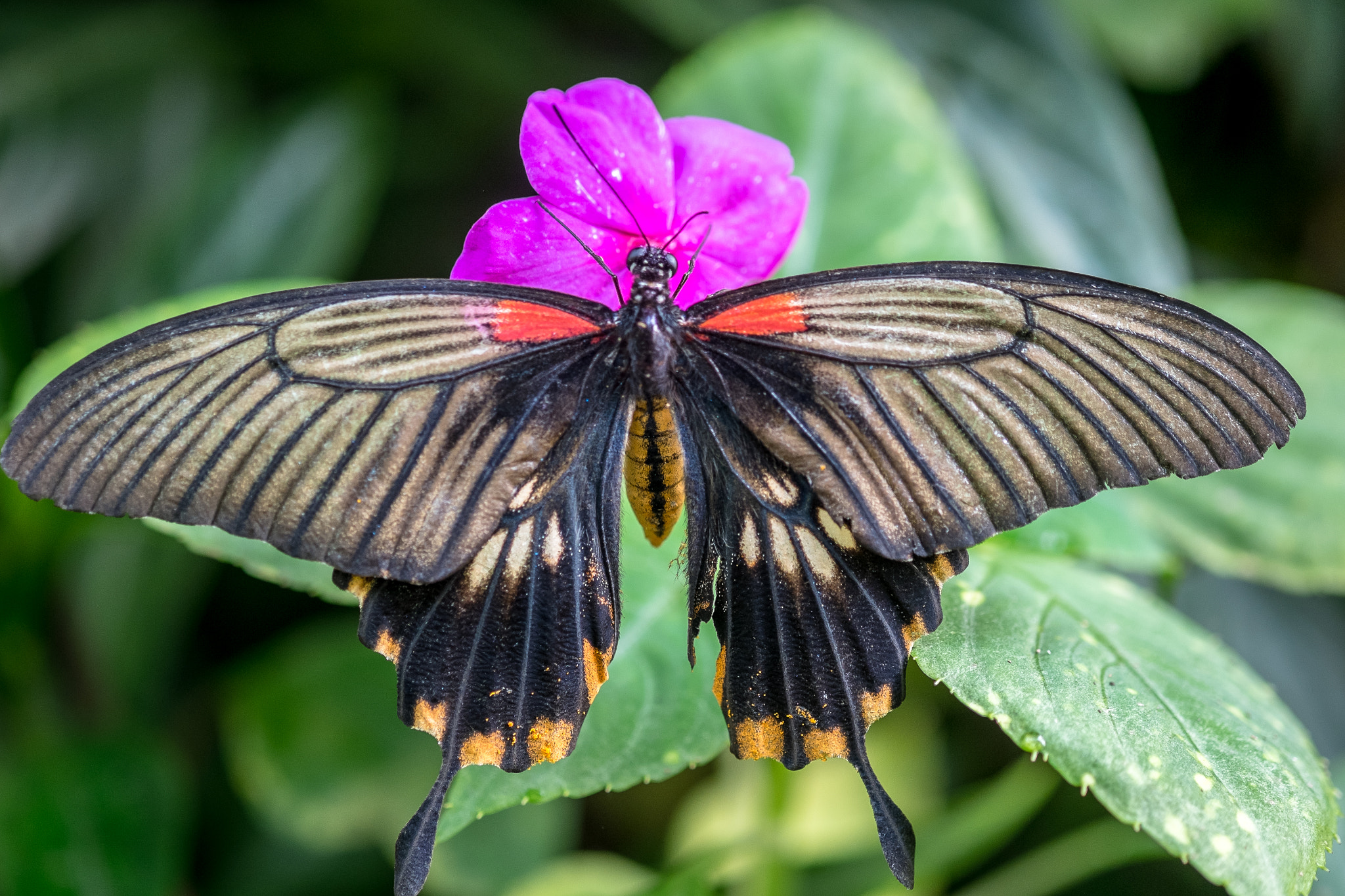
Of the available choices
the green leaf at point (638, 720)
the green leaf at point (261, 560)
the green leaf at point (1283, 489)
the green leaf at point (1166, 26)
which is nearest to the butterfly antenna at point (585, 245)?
the green leaf at point (638, 720)

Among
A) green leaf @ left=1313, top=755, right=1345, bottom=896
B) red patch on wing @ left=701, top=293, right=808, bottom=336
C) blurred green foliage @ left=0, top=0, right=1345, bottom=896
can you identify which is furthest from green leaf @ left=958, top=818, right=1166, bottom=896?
red patch on wing @ left=701, top=293, right=808, bottom=336

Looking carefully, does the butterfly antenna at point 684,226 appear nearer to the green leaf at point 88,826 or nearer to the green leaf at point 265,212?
the green leaf at point 265,212

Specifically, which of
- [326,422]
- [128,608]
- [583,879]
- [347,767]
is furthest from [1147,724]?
[128,608]

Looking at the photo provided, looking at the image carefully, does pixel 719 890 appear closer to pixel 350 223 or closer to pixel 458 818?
pixel 458 818

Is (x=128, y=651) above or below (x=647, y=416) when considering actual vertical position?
below

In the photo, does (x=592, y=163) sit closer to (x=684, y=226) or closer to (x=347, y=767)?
(x=684, y=226)

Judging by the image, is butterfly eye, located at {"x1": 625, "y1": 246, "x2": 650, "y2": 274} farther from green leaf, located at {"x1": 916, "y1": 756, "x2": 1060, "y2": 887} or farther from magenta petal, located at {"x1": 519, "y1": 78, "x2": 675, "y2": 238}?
green leaf, located at {"x1": 916, "y1": 756, "x2": 1060, "y2": 887}

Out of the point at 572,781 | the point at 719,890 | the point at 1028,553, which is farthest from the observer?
the point at 719,890

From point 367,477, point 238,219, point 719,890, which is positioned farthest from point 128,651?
point 367,477
